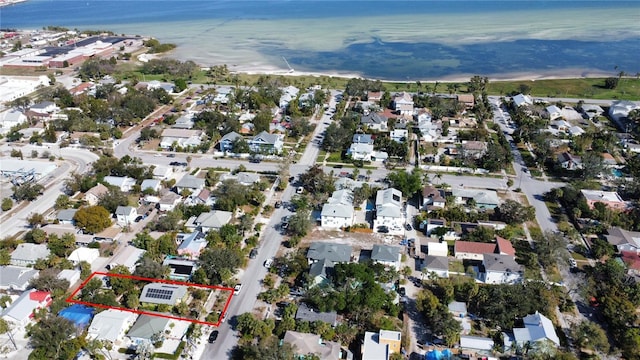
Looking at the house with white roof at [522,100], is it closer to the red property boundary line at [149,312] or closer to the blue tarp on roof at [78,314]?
the red property boundary line at [149,312]

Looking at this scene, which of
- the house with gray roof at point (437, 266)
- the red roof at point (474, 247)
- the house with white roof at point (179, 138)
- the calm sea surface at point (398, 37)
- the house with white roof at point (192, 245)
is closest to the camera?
the house with gray roof at point (437, 266)

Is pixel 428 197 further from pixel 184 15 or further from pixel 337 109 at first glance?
pixel 184 15

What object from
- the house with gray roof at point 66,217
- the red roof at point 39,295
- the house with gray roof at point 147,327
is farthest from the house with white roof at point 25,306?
the house with gray roof at point 66,217

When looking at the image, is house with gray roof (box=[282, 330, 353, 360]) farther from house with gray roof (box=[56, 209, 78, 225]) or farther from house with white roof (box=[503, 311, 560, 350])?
house with gray roof (box=[56, 209, 78, 225])

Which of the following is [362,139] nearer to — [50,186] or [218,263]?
[218,263]

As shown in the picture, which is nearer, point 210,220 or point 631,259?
point 631,259

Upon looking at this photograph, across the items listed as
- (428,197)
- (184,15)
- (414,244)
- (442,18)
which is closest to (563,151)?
(428,197)

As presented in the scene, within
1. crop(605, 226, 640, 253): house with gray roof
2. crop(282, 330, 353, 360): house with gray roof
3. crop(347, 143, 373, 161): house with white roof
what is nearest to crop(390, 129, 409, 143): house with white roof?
crop(347, 143, 373, 161): house with white roof

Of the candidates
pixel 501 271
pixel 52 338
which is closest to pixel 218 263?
pixel 52 338
